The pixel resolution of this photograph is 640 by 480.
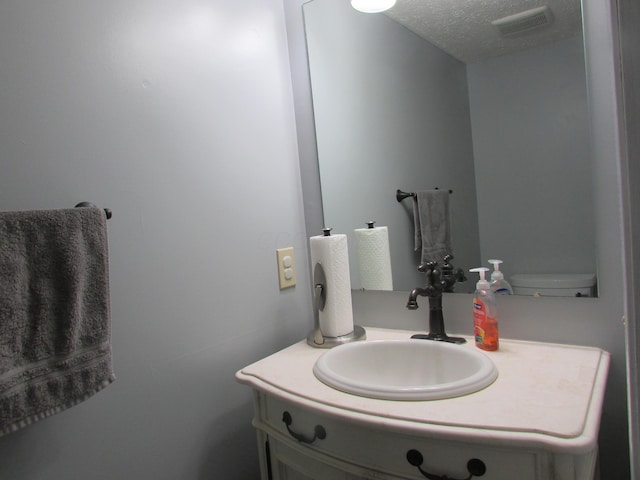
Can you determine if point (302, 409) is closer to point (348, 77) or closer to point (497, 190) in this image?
point (497, 190)

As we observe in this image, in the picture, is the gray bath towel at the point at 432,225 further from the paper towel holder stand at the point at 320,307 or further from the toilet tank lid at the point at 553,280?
the paper towel holder stand at the point at 320,307

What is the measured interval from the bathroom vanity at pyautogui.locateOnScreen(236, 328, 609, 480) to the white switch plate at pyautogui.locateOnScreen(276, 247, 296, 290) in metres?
0.35

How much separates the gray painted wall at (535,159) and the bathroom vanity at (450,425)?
24cm

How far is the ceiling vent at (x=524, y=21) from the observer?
953 millimetres

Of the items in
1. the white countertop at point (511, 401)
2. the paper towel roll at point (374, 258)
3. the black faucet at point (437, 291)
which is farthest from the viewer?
the paper towel roll at point (374, 258)

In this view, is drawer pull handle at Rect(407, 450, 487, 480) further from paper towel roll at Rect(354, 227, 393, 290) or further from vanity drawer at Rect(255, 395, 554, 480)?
paper towel roll at Rect(354, 227, 393, 290)

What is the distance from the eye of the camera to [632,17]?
0.35 m

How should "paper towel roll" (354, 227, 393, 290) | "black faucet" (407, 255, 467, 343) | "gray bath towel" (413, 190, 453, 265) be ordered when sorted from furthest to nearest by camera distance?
"paper towel roll" (354, 227, 393, 290), "gray bath towel" (413, 190, 453, 265), "black faucet" (407, 255, 467, 343)

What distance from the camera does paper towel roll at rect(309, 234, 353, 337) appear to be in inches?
42.8

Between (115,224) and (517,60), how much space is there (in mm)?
1053

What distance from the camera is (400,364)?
103 cm

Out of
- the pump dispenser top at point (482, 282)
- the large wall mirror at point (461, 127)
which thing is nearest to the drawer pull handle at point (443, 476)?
the pump dispenser top at point (482, 282)

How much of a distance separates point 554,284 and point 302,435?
2.30 ft

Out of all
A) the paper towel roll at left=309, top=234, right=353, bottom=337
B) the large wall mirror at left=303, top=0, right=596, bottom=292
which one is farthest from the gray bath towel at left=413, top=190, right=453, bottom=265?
the paper towel roll at left=309, top=234, right=353, bottom=337
